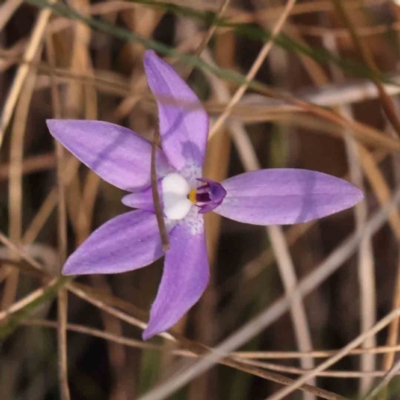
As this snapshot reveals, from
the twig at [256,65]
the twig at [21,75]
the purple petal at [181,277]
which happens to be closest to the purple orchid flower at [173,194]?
the purple petal at [181,277]

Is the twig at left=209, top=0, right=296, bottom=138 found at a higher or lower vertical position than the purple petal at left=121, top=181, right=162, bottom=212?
higher

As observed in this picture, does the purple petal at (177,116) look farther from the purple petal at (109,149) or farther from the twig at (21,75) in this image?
the twig at (21,75)

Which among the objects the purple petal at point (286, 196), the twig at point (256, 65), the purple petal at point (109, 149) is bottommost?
the purple petal at point (286, 196)

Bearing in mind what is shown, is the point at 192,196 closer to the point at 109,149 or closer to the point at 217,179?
the point at 109,149

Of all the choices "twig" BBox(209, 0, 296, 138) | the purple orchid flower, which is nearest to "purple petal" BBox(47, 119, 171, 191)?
the purple orchid flower

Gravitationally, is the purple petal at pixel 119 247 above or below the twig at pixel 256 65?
below

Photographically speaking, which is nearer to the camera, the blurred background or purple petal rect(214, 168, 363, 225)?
purple petal rect(214, 168, 363, 225)

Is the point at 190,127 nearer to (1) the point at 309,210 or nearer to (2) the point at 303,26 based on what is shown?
(1) the point at 309,210

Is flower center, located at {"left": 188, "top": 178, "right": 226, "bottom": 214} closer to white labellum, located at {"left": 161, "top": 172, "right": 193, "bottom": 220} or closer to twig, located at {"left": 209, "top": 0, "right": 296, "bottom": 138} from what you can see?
white labellum, located at {"left": 161, "top": 172, "right": 193, "bottom": 220}

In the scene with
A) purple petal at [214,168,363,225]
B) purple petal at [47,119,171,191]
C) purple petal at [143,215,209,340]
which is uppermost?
purple petal at [47,119,171,191]
